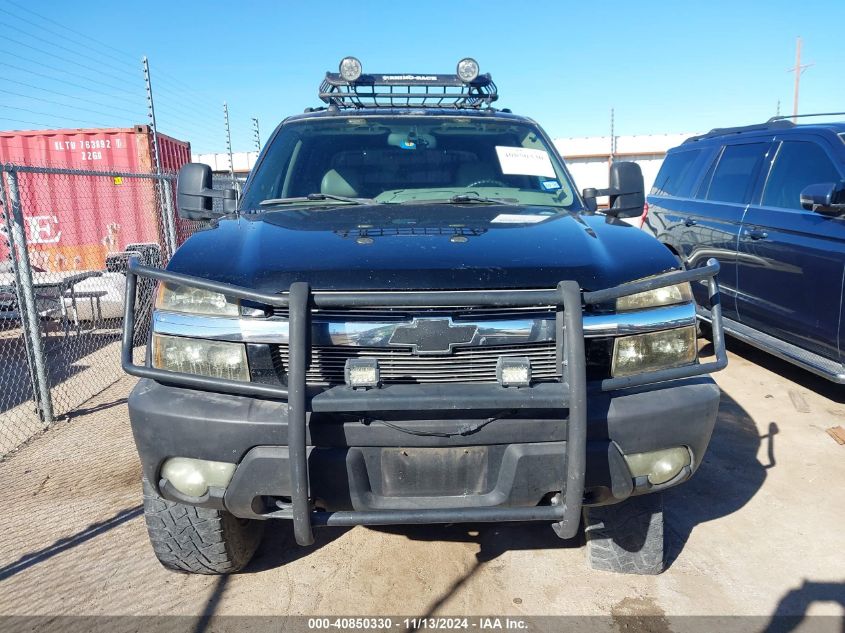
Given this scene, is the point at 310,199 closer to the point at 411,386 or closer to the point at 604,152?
the point at 411,386

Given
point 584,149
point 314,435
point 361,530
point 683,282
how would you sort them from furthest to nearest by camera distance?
point 584,149 < point 361,530 < point 683,282 < point 314,435

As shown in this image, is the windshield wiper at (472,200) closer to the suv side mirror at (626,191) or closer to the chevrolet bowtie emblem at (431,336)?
the suv side mirror at (626,191)

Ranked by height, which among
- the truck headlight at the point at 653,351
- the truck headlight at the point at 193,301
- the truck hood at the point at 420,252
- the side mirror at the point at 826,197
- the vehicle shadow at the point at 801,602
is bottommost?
the vehicle shadow at the point at 801,602

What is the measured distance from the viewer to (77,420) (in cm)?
464

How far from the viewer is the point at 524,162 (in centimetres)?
336

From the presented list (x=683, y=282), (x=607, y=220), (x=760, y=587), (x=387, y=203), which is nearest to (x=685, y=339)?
(x=683, y=282)

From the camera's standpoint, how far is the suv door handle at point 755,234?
4.84 m

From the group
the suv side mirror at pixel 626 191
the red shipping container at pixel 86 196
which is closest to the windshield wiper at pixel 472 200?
the suv side mirror at pixel 626 191

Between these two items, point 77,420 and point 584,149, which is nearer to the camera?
point 77,420

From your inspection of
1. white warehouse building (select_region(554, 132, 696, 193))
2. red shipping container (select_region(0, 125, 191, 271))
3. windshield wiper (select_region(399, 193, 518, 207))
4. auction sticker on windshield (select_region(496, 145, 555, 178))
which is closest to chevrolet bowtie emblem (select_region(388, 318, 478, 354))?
windshield wiper (select_region(399, 193, 518, 207))

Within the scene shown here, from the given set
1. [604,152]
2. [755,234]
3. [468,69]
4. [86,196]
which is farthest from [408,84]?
[604,152]

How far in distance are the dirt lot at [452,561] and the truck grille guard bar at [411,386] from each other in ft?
1.54

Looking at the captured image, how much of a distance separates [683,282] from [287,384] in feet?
4.69

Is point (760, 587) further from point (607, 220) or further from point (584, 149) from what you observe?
point (584, 149)
